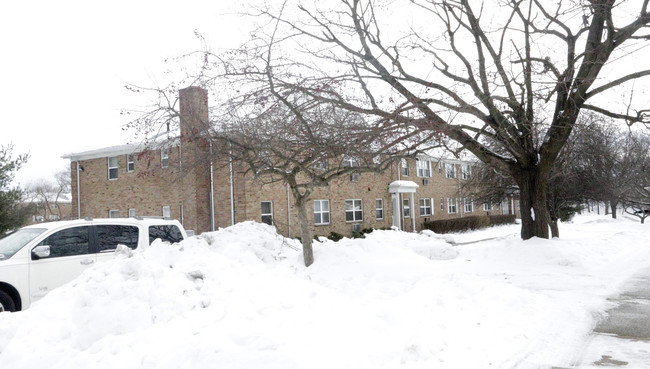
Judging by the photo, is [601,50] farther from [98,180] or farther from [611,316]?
[98,180]

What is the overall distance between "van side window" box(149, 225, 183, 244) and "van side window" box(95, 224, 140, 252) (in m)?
0.31

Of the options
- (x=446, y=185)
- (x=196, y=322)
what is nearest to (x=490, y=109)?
(x=196, y=322)

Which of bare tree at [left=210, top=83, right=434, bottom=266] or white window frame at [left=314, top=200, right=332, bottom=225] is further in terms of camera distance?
white window frame at [left=314, top=200, right=332, bottom=225]

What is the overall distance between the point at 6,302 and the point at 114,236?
6.42ft

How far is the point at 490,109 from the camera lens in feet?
40.5

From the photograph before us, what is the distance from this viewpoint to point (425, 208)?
1341 inches

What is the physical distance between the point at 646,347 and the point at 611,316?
1.73 m

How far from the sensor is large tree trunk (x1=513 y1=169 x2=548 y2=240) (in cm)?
1388

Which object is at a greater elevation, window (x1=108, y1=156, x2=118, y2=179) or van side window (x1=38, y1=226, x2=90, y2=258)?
window (x1=108, y1=156, x2=118, y2=179)

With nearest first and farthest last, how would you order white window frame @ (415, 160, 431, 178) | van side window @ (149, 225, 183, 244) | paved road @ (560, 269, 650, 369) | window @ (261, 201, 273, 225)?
paved road @ (560, 269, 650, 369) < van side window @ (149, 225, 183, 244) < window @ (261, 201, 273, 225) < white window frame @ (415, 160, 431, 178)

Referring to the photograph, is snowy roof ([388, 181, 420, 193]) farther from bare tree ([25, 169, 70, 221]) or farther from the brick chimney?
bare tree ([25, 169, 70, 221])

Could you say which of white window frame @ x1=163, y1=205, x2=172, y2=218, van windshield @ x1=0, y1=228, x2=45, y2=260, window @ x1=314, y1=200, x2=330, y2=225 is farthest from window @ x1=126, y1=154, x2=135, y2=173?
van windshield @ x1=0, y1=228, x2=45, y2=260

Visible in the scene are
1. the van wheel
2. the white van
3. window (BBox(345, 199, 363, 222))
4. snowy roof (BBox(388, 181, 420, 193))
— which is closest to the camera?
the van wheel

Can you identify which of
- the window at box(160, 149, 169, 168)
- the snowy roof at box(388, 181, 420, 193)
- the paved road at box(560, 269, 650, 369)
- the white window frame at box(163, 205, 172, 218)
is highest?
the window at box(160, 149, 169, 168)
